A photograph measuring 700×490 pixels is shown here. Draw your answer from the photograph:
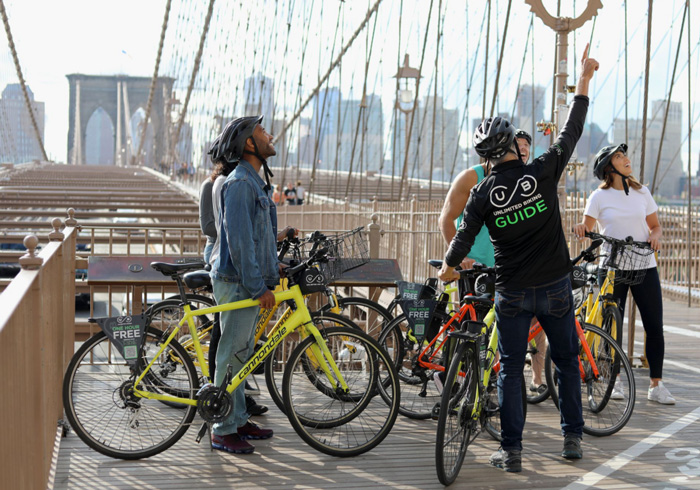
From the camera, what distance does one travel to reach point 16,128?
2133 inches

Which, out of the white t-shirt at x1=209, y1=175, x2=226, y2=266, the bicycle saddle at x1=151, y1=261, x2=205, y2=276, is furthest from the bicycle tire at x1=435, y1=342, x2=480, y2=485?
the bicycle saddle at x1=151, y1=261, x2=205, y2=276

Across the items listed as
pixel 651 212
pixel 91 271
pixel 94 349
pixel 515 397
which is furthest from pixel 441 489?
pixel 91 271

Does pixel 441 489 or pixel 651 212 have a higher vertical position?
pixel 651 212

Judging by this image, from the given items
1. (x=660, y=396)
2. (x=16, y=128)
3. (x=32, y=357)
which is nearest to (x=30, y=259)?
(x=32, y=357)

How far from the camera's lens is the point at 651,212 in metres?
4.58

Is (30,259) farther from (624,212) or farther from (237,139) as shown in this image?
(624,212)

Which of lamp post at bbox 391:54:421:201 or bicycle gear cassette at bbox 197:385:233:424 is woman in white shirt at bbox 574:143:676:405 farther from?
lamp post at bbox 391:54:421:201

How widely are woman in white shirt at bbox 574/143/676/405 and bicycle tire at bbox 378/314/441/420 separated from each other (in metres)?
1.06

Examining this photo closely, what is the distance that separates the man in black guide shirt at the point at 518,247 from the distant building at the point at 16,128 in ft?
134

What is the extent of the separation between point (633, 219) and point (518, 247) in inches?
61.0

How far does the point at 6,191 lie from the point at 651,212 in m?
21.0

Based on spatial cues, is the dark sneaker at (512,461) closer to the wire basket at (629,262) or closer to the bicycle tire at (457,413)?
the bicycle tire at (457,413)

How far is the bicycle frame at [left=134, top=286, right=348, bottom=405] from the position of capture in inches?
137

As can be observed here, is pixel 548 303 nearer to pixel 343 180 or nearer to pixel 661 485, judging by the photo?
pixel 661 485
